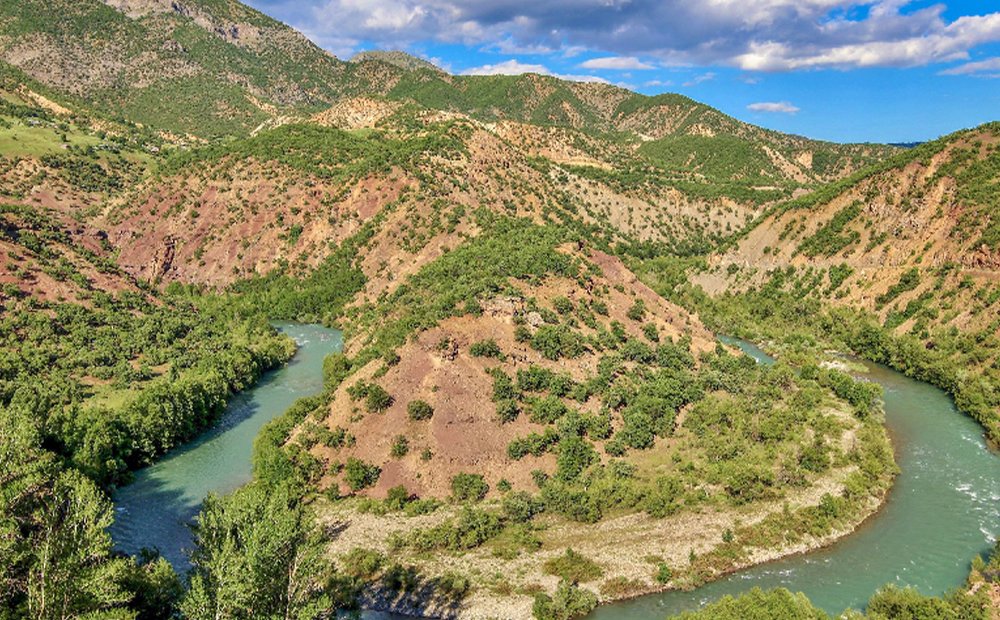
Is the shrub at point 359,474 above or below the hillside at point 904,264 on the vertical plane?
below

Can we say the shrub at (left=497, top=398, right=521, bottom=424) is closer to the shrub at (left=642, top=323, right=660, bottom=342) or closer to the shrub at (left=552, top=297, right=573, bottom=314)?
the shrub at (left=552, top=297, right=573, bottom=314)

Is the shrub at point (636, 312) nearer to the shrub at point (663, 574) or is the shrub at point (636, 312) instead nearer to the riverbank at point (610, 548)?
the riverbank at point (610, 548)

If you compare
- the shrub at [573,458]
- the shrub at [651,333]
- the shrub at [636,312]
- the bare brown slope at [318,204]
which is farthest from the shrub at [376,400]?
the bare brown slope at [318,204]

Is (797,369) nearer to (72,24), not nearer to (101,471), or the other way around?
(101,471)

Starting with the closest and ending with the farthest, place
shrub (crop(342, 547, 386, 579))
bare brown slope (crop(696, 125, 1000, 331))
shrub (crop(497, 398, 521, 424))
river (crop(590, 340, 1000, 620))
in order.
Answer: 1. river (crop(590, 340, 1000, 620))
2. shrub (crop(342, 547, 386, 579))
3. shrub (crop(497, 398, 521, 424))
4. bare brown slope (crop(696, 125, 1000, 331))

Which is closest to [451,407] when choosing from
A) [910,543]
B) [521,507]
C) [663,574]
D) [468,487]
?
[468,487]

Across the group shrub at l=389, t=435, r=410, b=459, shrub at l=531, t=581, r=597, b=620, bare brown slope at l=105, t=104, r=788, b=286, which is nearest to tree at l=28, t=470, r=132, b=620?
shrub at l=531, t=581, r=597, b=620

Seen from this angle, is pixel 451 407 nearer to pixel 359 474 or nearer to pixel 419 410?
pixel 419 410
